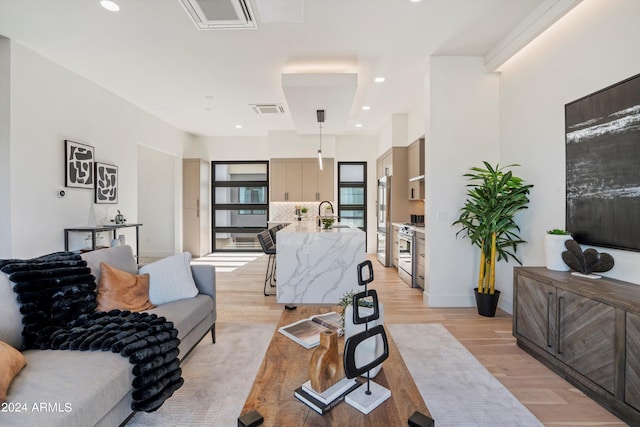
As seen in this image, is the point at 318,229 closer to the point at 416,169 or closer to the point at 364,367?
the point at 416,169

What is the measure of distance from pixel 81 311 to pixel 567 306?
10.9 ft

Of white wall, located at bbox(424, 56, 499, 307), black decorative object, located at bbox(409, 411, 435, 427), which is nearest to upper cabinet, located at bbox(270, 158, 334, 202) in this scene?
white wall, located at bbox(424, 56, 499, 307)

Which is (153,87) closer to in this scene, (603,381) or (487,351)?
(487,351)

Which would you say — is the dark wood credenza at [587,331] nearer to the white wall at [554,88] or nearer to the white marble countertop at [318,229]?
the white wall at [554,88]

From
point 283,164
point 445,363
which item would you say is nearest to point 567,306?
point 445,363

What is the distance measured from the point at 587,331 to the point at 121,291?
326 centimetres

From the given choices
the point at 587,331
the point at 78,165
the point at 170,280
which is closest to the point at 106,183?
the point at 78,165

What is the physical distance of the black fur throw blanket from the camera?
1.62 metres

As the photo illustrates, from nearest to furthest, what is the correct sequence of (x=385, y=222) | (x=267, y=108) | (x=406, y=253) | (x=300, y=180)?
(x=406, y=253), (x=267, y=108), (x=385, y=222), (x=300, y=180)

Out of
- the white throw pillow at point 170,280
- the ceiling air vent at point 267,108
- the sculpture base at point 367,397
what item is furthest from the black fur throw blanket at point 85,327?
the ceiling air vent at point 267,108

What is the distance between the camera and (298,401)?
4.17 feet

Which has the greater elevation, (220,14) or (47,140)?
(220,14)

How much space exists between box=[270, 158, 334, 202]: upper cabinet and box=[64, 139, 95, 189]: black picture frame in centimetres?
374

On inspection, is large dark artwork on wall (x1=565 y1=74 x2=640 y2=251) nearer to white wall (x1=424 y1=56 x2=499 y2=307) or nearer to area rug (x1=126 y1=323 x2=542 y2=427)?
white wall (x1=424 y1=56 x2=499 y2=307)
